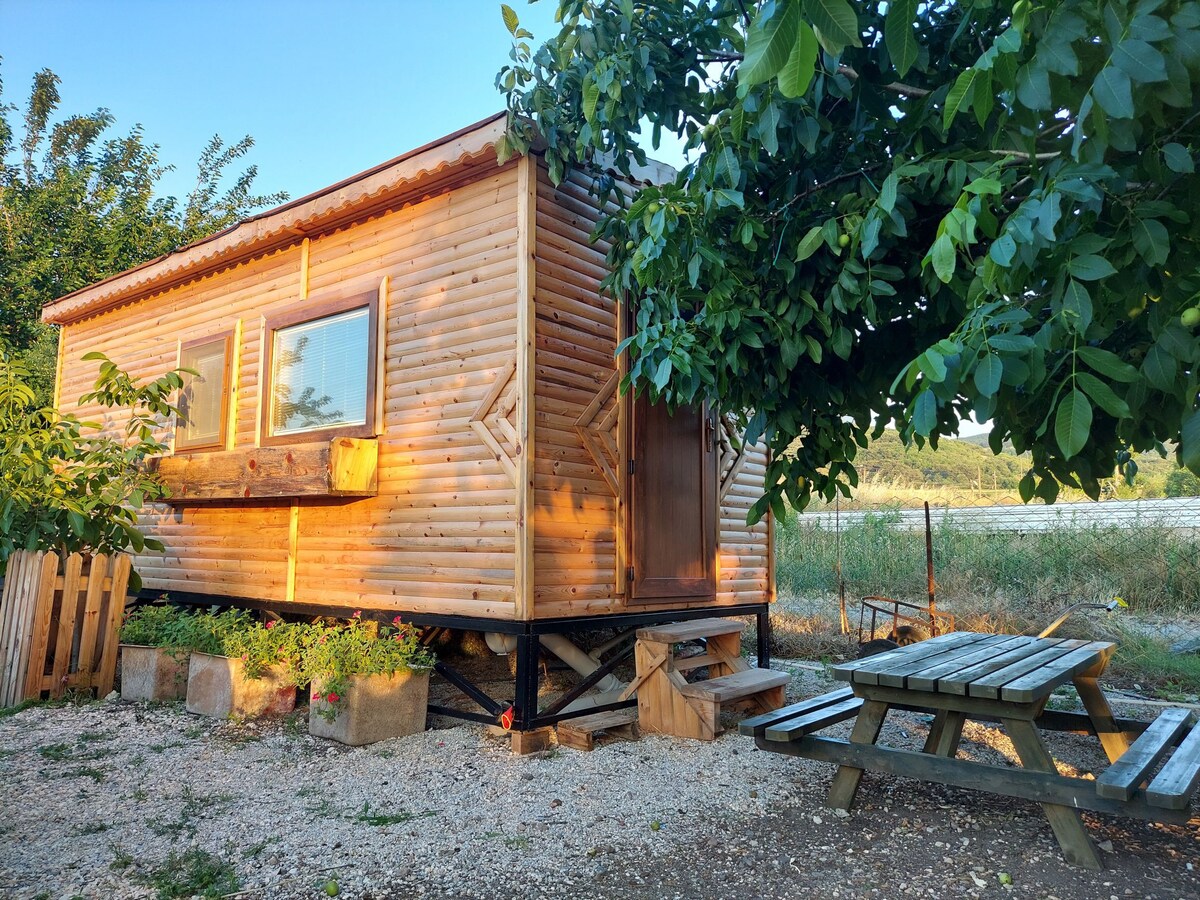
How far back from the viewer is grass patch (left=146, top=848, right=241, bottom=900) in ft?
9.14

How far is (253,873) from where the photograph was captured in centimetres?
297

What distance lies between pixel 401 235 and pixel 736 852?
4.52m

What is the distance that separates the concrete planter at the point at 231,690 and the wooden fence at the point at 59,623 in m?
1.05

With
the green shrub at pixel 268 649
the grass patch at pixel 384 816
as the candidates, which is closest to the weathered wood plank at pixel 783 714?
the grass patch at pixel 384 816

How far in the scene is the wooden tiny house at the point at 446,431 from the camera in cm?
494

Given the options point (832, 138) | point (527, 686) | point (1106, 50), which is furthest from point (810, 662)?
point (1106, 50)

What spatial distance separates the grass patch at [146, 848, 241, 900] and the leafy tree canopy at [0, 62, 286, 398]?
11.3 m

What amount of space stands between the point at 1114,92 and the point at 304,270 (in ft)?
19.2

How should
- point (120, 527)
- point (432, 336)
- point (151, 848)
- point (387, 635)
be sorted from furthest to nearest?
point (120, 527) < point (432, 336) < point (387, 635) < point (151, 848)

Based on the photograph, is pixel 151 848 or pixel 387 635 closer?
pixel 151 848

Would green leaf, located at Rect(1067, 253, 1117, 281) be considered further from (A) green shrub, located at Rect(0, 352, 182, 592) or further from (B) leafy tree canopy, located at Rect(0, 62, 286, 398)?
(B) leafy tree canopy, located at Rect(0, 62, 286, 398)

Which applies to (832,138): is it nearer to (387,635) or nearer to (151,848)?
(387,635)

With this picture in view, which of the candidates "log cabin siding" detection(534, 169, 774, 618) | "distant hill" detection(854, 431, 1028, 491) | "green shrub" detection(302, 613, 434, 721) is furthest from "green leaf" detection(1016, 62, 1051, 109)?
"distant hill" detection(854, 431, 1028, 491)

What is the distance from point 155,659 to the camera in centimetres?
580
